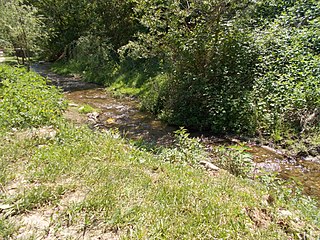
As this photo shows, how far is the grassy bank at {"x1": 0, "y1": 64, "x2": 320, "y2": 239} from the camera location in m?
2.17

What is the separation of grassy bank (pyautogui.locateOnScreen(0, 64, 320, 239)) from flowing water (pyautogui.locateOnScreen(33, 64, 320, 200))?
94 cm

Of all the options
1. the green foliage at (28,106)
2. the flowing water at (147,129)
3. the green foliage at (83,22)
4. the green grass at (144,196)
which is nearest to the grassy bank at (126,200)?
the green grass at (144,196)

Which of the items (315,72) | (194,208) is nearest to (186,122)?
(315,72)

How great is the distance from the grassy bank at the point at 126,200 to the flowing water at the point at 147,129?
939mm

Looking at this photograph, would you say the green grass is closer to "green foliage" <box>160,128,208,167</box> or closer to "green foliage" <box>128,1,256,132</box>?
"green foliage" <box>160,128,208,167</box>

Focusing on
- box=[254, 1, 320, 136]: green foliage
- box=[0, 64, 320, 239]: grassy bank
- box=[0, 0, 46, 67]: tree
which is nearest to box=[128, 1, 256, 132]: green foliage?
box=[254, 1, 320, 136]: green foliage

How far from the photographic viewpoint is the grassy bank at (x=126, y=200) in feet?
7.12

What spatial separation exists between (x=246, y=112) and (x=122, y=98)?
5.78 meters

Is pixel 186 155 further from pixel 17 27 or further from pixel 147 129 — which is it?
pixel 17 27

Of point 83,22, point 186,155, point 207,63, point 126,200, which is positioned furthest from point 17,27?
point 126,200

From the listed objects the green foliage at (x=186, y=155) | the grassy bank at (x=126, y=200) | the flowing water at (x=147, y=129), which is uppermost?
the grassy bank at (x=126, y=200)

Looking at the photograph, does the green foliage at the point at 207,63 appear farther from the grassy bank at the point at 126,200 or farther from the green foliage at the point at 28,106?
the grassy bank at the point at 126,200

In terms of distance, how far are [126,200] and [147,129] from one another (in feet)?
15.7

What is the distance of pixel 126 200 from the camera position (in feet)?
8.29
